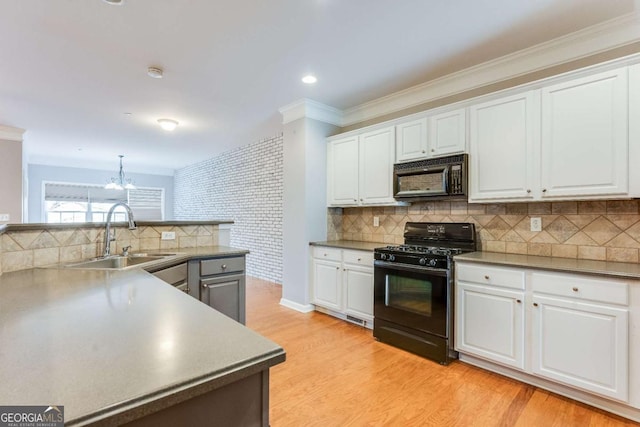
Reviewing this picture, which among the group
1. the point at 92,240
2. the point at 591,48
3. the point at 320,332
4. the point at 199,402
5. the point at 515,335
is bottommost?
the point at 320,332

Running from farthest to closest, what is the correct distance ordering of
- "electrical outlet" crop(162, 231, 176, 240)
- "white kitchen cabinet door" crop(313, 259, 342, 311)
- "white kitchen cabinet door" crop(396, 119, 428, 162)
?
"white kitchen cabinet door" crop(313, 259, 342, 311) → "white kitchen cabinet door" crop(396, 119, 428, 162) → "electrical outlet" crop(162, 231, 176, 240)

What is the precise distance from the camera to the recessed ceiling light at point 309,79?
10.6ft

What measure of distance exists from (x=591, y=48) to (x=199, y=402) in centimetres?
344

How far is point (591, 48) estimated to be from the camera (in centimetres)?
246

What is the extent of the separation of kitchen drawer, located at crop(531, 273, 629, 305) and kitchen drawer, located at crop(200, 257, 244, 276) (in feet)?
7.59

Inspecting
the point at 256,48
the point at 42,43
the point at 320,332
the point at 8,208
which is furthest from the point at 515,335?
the point at 8,208

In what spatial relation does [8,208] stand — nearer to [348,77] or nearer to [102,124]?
[102,124]

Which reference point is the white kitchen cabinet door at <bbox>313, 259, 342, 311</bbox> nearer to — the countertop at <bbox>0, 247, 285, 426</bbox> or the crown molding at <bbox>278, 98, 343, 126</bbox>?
the crown molding at <bbox>278, 98, 343, 126</bbox>

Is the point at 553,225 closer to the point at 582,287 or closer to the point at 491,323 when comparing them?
the point at 582,287

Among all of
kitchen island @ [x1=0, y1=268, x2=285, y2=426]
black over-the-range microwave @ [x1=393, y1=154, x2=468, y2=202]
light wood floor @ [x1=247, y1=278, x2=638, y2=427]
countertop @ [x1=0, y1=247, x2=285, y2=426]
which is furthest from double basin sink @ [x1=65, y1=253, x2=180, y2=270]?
black over-the-range microwave @ [x1=393, y1=154, x2=468, y2=202]

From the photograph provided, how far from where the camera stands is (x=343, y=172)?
3.99m

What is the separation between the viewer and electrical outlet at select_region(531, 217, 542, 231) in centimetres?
268

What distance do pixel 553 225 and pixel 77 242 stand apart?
3.74m

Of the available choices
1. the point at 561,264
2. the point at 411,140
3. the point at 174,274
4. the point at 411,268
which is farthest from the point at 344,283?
the point at 561,264
